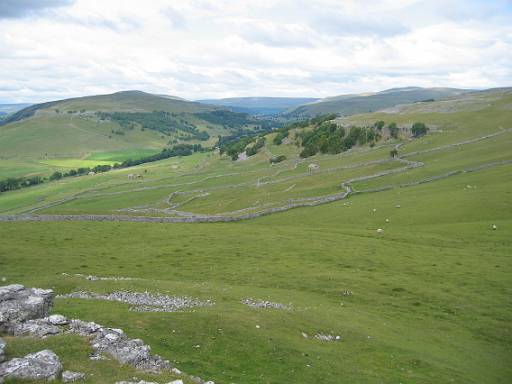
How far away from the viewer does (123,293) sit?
40.7 m

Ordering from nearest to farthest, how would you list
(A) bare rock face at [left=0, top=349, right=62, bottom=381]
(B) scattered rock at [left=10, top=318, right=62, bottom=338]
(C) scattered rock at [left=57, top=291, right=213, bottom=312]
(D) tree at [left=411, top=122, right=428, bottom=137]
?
(A) bare rock face at [left=0, top=349, right=62, bottom=381] → (B) scattered rock at [left=10, top=318, right=62, bottom=338] → (C) scattered rock at [left=57, top=291, right=213, bottom=312] → (D) tree at [left=411, top=122, right=428, bottom=137]

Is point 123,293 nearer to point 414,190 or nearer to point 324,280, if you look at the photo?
point 324,280

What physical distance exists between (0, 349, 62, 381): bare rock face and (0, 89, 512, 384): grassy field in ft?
4.22

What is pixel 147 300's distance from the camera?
127 feet

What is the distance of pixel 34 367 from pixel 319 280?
3297 centimetres

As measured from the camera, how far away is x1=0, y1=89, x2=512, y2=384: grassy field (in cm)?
2933

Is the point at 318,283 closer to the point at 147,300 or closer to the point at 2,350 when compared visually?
the point at 147,300

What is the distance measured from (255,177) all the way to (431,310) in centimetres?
11532

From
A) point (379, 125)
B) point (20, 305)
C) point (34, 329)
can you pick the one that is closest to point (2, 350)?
point (34, 329)

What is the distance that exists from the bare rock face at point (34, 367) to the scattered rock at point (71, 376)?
12.9 inches

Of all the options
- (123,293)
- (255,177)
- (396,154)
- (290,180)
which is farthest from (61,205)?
(123,293)

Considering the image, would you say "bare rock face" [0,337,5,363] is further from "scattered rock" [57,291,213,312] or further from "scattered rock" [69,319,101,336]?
"scattered rock" [57,291,213,312]

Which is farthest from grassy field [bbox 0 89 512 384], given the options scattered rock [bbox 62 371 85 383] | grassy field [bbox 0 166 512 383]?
scattered rock [bbox 62 371 85 383]

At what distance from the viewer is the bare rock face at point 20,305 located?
27156 millimetres
